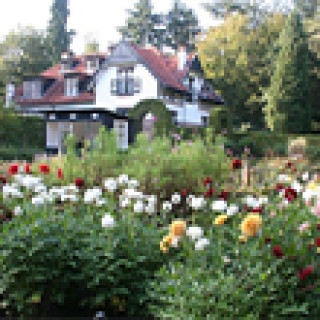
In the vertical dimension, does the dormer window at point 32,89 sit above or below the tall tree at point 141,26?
below

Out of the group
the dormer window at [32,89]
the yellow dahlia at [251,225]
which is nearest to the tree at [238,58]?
the dormer window at [32,89]

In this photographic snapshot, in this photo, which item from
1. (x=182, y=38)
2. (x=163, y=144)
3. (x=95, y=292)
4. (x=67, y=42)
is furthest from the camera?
(x=182, y=38)

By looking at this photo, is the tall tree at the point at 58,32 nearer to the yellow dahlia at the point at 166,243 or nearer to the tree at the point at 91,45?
the tree at the point at 91,45

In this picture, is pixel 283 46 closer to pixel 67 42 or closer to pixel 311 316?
pixel 67 42

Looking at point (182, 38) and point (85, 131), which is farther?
point (182, 38)

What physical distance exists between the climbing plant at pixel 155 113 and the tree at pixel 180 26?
25.8 metres

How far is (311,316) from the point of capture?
332 centimetres

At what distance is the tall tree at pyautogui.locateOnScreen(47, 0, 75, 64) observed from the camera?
44.8 m

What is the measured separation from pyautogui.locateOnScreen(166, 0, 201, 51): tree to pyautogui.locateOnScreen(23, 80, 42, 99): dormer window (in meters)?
20.0

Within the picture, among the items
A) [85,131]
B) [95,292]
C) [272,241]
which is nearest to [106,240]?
[95,292]

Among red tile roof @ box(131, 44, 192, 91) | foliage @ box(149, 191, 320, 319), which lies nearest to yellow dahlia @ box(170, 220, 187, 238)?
foliage @ box(149, 191, 320, 319)

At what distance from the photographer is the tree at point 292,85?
3103 centimetres

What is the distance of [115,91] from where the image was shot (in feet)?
99.8

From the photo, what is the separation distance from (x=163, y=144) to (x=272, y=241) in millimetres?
4978
